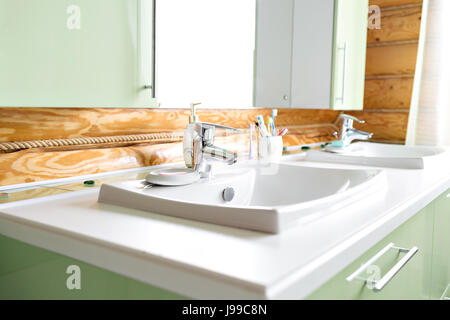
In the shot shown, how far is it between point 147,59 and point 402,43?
2.05 meters

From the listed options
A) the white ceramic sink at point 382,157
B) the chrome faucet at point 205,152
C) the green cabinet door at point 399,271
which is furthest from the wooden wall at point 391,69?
Answer: the chrome faucet at point 205,152

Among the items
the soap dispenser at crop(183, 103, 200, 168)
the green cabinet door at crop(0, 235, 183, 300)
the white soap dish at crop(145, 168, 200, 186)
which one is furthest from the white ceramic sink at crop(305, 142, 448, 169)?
the green cabinet door at crop(0, 235, 183, 300)

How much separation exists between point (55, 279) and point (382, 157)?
51.1 inches

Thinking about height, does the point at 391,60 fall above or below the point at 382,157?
above

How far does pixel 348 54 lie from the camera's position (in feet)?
6.91

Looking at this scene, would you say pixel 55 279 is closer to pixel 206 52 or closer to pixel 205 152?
pixel 205 152

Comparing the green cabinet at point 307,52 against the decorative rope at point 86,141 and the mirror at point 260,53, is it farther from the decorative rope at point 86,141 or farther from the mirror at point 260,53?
the decorative rope at point 86,141

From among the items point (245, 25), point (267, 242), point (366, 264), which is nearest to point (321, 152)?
point (245, 25)

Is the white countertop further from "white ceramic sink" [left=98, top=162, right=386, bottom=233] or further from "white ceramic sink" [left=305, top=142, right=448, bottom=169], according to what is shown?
"white ceramic sink" [left=305, top=142, right=448, bottom=169]

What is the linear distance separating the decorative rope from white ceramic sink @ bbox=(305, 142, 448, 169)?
0.66 meters

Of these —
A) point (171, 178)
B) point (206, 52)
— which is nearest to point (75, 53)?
point (171, 178)

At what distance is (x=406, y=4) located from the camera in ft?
8.36

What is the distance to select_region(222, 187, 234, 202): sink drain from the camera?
3.90ft

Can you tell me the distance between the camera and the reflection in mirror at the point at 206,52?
1.20 metres
